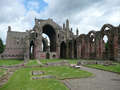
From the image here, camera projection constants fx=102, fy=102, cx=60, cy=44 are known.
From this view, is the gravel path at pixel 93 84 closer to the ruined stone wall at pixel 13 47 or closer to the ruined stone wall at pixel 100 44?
the ruined stone wall at pixel 100 44

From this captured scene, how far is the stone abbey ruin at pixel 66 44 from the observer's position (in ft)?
89.3

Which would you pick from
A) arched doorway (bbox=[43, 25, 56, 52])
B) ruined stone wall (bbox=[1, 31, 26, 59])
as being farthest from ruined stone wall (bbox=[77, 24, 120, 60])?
ruined stone wall (bbox=[1, 31, 26, 59])

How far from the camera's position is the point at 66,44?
Answer: 150 ft

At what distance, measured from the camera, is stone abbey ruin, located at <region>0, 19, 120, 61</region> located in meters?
27.2

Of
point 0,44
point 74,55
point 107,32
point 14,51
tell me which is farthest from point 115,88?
point 14,51

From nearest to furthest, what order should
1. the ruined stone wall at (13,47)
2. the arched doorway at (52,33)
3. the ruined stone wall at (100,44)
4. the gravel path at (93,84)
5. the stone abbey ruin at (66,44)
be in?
the gravel path at (93,84)
the ruined stone wall at (100,44)
the stone abbey ruin at (66,44)
the arched doorway at (52,33)
the ruined stone wall at (13,47)

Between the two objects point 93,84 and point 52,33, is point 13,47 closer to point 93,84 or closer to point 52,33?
point 52,33

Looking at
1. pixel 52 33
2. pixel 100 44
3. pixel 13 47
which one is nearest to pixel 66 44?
pixel 52 33

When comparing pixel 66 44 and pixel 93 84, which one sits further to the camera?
pixel 66 44

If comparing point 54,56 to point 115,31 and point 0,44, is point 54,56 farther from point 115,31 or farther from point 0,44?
point 115,31

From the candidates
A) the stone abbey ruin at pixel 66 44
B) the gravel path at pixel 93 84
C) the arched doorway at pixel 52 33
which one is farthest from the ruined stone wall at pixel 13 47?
the gravel path at pixel 93 84

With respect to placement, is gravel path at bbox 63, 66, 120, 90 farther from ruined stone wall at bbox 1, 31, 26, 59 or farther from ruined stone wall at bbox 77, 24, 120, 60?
ruined stone wall at bbox 1, 31, 26, 59

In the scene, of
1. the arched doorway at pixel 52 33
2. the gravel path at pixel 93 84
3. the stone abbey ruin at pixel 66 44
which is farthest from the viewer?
the arched doorway at pixel 52 33

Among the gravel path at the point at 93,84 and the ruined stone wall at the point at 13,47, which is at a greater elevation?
the ruined stone wall at the point at 13,47
